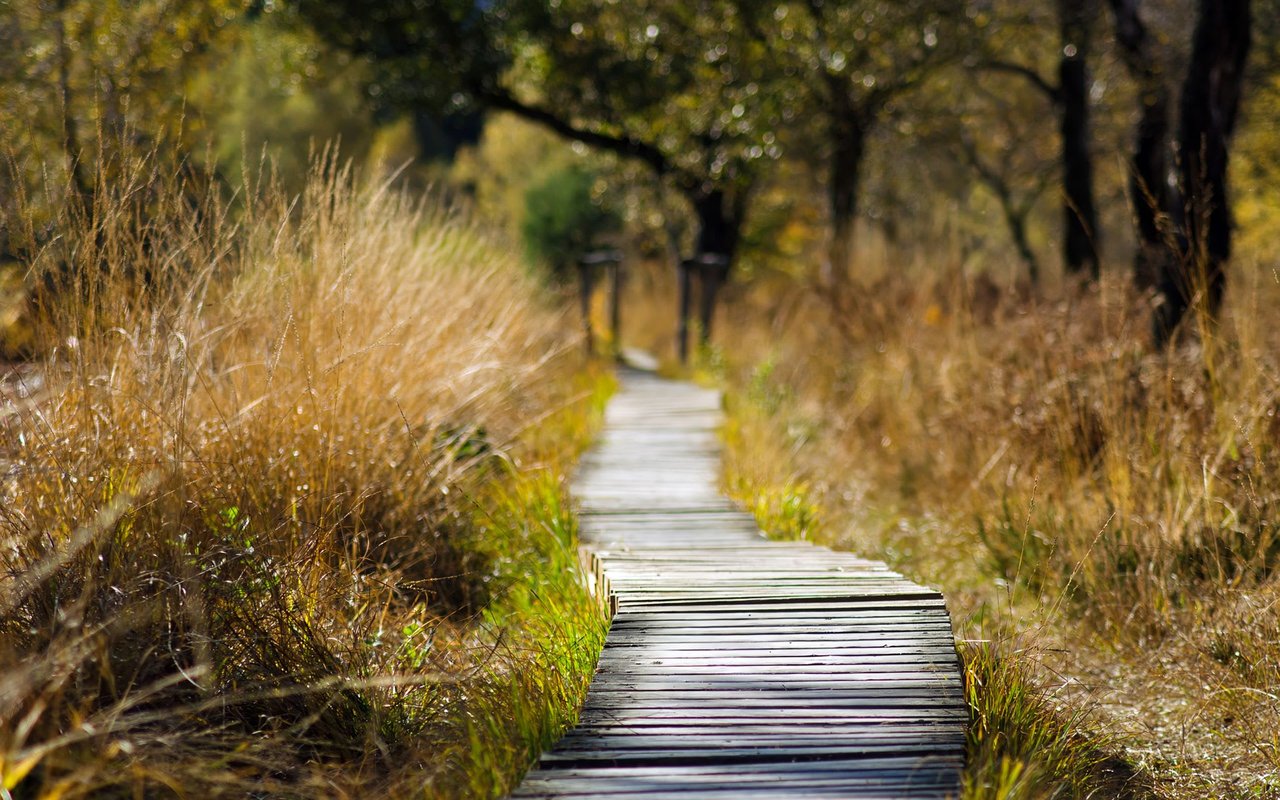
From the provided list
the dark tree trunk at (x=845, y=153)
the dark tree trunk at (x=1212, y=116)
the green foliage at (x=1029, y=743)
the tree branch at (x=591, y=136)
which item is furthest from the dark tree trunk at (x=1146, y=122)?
the tree branch at (x=591, y=136)

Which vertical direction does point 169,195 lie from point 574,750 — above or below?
above

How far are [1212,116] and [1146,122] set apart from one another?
5.14 feet

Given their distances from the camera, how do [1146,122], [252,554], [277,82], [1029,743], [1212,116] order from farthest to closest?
[277,82] → [1146,122] → [1212,116] → [252,554] → [1029,743]

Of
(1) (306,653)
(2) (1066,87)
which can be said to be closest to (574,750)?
(1) (306,653)

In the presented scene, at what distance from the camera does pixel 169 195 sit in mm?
3703

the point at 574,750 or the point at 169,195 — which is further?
the point at 169,195

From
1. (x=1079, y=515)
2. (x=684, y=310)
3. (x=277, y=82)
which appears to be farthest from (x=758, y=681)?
(x=277, y=82)

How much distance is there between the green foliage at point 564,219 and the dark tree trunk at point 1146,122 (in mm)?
13433

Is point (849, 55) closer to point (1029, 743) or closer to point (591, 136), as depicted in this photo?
point (591, 136)

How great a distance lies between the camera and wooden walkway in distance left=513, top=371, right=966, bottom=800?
2.39 m

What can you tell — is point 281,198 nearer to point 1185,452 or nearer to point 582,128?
point 1185,452

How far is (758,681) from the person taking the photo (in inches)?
112

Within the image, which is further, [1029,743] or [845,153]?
[845,153]

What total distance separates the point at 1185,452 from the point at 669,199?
12.9m
